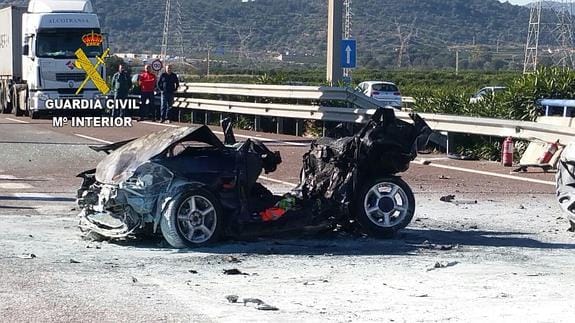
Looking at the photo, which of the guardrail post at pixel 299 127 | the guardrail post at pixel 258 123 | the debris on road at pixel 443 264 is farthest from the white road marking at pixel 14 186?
the guardrail post at pixel 258 123

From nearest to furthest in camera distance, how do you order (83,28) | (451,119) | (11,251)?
(11,251)
(451,119)
(83,28)

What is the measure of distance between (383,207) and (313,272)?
192 centimetres

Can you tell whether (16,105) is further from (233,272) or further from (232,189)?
(233,272)

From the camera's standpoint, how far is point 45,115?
120 ft

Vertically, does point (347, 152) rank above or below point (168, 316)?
above

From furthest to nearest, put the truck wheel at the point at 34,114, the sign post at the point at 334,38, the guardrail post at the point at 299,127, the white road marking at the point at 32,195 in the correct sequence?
the truck wheel at the point at 34,114 → the guardrail post at the point at 299,127 → the sign post at the point at 334,38 → the white road marking at the point at 32,195

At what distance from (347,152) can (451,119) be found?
1026cm

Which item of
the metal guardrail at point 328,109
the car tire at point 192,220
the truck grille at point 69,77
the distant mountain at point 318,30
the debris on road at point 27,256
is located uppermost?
the distant mountain at point 318,30

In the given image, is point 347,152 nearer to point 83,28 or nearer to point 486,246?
point 486,246

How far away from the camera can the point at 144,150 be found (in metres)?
10.5

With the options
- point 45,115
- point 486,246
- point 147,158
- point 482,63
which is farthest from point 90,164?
point 482,63

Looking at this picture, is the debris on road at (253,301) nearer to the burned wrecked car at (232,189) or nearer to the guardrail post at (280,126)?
the burned wrecked car at (232,189)

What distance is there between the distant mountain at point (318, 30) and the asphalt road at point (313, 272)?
339 feet

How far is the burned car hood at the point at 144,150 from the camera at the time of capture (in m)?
10.3
